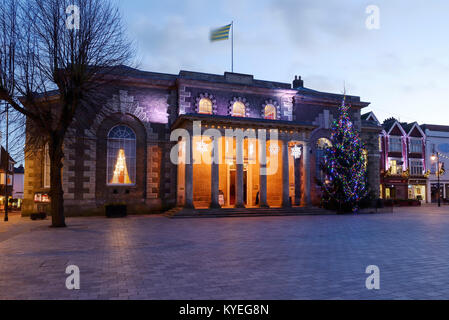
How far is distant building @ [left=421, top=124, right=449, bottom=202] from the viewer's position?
50469 millimetres

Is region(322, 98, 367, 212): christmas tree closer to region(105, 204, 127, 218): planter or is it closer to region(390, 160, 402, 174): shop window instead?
region(105, 204, 127, 218): planter

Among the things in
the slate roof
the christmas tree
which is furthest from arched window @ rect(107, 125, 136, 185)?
the slate roof

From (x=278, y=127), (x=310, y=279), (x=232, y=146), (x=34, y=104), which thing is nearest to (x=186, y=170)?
(x=232, y=146)

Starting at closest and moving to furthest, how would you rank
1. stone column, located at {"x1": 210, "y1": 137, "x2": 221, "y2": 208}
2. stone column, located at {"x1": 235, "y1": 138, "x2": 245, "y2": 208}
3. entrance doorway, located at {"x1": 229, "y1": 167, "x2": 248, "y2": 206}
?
stone column, located at {"x1": 210, "y1": 137, "x2": 221, "y2": 208}, stone column, located at {"x1": 235, "y1": 138, "x2": 245, "y2": 208}, entrance doorway, located at {"x1": 229, "y1": 167, "x2": 248, "y2": 206}

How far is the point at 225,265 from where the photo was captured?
827cm

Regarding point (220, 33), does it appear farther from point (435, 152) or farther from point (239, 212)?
point (435, 152)

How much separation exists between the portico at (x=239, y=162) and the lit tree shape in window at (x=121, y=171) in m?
3.99

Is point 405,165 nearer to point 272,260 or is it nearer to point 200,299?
point 272,260

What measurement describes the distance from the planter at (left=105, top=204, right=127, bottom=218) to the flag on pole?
14.2m

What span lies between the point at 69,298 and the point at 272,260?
192 inches

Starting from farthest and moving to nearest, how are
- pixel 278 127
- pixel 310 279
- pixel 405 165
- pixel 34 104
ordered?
pixel 405 165 < pixel 278 127 < pixel 34 104 < pixel 310 279

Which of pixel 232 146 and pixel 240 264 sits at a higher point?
pixel 232 146

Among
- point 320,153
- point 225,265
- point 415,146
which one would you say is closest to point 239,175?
point 320,153
